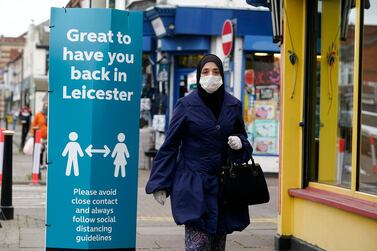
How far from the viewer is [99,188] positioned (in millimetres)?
5426

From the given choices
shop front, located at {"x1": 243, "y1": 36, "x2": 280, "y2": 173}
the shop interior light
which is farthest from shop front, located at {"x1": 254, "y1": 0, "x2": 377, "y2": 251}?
the shop interior light

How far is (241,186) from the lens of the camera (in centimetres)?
516

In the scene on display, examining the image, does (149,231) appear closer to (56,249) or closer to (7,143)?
(7,143)

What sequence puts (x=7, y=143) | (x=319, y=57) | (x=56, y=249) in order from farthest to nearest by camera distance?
(x=7, y=143) → (x=319, y=57) → (x=56, y=249)

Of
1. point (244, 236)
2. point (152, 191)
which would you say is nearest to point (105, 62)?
point (152, 191)

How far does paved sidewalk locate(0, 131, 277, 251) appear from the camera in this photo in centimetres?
793

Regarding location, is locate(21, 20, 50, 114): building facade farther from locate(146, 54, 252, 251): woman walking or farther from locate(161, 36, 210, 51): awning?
locate(146, 54, 252, 251): woman walking

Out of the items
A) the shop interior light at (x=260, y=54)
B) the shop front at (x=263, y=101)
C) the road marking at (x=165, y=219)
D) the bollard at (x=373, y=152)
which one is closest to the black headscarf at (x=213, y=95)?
the bollard at (x=373, y=152)

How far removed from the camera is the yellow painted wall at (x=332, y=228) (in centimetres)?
600

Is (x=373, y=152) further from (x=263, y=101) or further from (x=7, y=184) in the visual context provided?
(x=263, y=101)

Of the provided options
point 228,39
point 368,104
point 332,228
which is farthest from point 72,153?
point 228,39

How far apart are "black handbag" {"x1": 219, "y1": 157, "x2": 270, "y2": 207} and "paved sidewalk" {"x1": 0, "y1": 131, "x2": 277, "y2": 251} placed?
2713mm

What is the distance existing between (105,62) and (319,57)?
3.01 meters

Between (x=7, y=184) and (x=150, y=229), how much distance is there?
2.19 m
